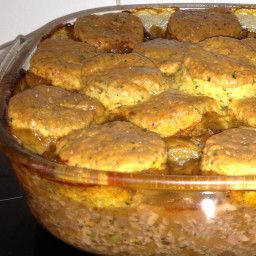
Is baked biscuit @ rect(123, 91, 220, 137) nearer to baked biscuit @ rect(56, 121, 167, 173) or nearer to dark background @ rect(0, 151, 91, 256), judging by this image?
baked biscuit @ rect(56, 121, 167, 173)

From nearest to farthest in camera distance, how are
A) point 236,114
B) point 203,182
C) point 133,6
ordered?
point 203,182, point 236,114, point 133,6

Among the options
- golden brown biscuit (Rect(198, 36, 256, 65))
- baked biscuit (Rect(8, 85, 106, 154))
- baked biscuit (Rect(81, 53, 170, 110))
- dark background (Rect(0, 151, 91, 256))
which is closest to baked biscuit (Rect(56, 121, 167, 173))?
baked biscuit (Rect(8, 85, 106, 154))

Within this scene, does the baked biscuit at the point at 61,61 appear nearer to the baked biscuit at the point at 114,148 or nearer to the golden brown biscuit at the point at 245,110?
the baked biscuit at the point at 114,148

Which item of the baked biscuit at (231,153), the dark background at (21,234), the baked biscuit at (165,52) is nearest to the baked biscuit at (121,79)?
the baked biscuit at (165,52)

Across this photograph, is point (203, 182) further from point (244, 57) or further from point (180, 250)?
point (244, 57)

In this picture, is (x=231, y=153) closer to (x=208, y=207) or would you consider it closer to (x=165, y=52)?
(x=208, y=207)

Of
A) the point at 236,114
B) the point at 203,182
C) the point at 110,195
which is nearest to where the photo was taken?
the point at 203,182

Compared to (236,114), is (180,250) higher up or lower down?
lower down

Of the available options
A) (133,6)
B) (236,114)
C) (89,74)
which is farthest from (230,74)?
(133,6)
